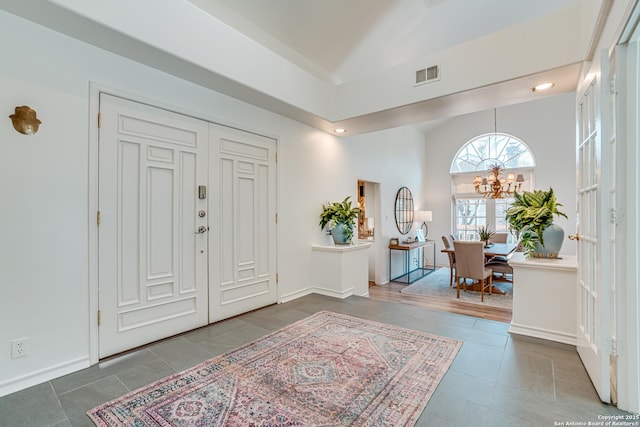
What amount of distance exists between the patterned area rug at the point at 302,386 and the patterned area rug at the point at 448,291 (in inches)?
118

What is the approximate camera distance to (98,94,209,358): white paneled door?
2414 mm

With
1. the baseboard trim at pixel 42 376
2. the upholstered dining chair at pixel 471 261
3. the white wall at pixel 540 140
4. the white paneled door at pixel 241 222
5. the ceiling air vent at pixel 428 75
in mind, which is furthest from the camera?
the white wall at pixel 540 140

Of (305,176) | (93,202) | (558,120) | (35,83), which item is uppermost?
(558,120)

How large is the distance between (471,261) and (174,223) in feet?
16.0

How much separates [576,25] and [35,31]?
4.27 metres

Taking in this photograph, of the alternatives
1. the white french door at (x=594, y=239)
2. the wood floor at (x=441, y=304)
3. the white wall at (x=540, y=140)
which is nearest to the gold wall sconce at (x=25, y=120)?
the white french door at (x=594, y=239)

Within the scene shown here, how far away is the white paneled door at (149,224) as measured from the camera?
2.41m

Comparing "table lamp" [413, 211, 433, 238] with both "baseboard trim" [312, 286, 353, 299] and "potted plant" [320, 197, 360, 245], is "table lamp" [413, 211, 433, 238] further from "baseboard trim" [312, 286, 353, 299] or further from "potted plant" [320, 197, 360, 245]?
"baseboard trim" [312, 286, 353, 299]

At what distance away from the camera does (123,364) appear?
2.29m

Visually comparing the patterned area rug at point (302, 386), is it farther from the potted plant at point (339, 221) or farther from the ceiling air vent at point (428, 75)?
the ceiling air vent at point (428, 75)

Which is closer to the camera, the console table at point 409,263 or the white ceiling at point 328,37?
the white ceiling at point 328,37

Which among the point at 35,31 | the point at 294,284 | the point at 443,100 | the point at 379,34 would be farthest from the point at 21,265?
the point at 379,34

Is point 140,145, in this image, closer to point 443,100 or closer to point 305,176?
point 305,176

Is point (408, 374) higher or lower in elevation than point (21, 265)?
lower
